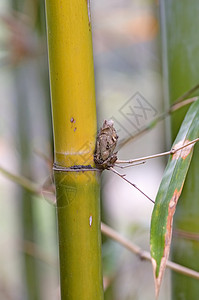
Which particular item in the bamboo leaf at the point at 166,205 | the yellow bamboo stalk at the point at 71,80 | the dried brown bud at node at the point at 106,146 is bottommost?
the bamboo leaf at the point at 166,205

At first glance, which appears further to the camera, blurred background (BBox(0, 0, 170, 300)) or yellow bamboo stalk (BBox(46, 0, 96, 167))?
blurred background (BBox(0, 0, 170, 300))

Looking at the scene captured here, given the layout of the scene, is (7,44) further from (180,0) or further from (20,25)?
(180,0)

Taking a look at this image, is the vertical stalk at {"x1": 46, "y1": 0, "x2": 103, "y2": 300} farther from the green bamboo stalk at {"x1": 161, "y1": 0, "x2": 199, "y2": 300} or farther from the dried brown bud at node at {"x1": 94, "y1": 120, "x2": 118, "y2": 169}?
the green bamboo stalk at {"x1": 161, "y1": 0, "x2": 199, "y2": 300}

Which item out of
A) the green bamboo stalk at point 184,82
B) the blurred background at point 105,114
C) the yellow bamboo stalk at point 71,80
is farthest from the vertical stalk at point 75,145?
the blurred background at point 105,114

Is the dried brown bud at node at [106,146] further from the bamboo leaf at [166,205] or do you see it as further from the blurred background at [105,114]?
the blurred background at [105,114]

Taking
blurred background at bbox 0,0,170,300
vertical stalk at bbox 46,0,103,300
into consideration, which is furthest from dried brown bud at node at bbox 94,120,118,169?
blurred background at bbox 0,0,170,300

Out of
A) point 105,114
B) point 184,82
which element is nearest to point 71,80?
point 184,82
